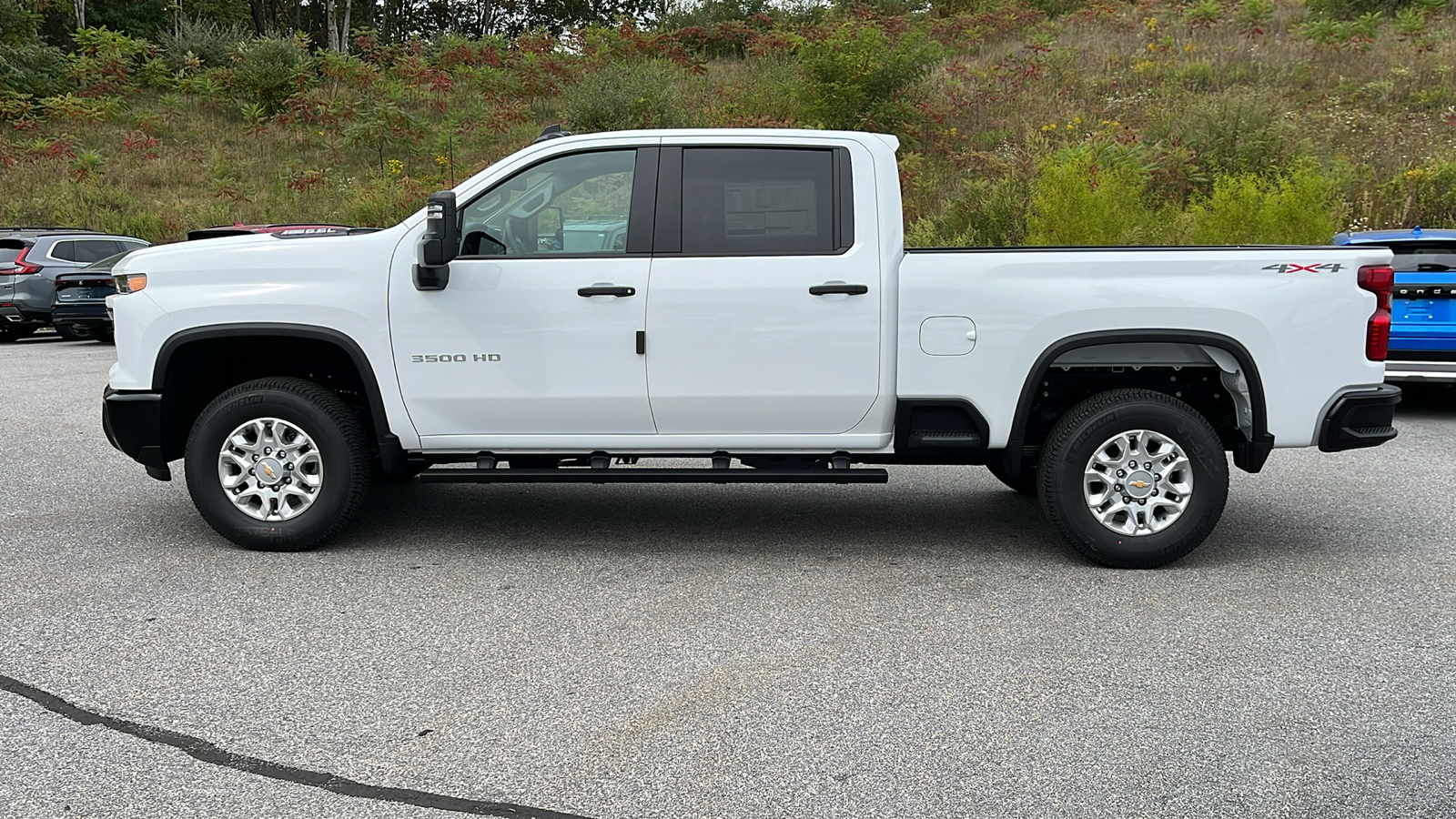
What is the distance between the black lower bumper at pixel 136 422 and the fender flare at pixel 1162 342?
13.8ft

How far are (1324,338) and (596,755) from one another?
405 cm

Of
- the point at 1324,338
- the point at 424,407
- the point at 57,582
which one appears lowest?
the point at 57,582

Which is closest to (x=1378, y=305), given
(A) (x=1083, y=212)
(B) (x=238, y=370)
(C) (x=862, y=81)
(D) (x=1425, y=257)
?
(D) (x=1425, y=257)

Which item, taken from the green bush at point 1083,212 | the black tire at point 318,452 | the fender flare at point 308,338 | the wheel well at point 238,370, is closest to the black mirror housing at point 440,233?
the fender flare at point 308,338

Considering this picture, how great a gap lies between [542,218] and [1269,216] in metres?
10.3

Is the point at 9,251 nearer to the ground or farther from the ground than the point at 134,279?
nearer to the ground

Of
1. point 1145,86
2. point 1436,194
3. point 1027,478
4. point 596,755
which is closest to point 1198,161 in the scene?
point 1436,194

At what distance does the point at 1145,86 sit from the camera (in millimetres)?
25234

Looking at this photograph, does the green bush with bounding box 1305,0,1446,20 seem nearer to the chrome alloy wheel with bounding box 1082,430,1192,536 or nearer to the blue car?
the blue car

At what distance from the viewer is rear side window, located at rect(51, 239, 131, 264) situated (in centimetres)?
1888

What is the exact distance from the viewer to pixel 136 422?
6.21 meters

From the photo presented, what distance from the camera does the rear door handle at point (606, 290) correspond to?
5938 mm

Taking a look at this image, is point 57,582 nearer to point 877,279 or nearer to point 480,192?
point 480,192

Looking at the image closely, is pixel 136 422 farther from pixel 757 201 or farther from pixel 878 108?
pixel 878 108
